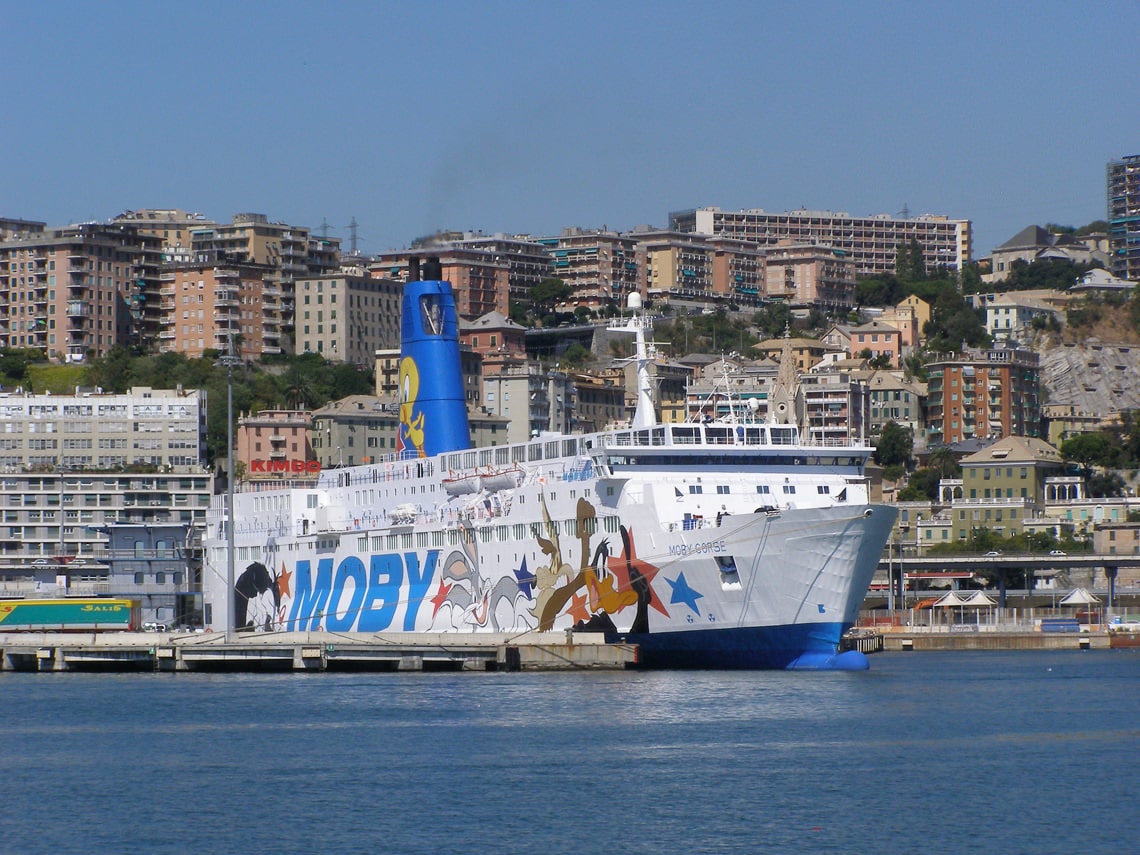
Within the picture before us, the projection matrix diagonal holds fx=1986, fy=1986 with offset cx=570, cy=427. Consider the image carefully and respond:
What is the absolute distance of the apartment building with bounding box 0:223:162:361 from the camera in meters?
128

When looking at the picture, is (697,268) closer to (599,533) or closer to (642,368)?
(642,368)

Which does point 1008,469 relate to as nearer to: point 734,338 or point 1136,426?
point 1136,426

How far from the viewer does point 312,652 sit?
5425 centimetres

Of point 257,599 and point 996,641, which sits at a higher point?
point 257,599

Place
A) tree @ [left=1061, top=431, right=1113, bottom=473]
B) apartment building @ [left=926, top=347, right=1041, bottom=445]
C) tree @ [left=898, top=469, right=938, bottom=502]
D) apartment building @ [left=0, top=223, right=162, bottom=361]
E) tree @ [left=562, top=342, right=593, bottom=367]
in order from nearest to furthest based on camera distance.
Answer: tree @ [left=898, top=469, right=938, bottom=502], tree @ [left=1061, top=431, right=1113, bottom=473], apartment building @ [left=926, top=347, right=1041, bottom=445], apartment building @ [left=0, top=223, right=162, bottom=361], tree @ [left=562, top=342, right=593, bottom=367]

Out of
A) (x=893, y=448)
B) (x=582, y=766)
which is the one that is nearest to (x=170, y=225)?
(x=893, y=448)

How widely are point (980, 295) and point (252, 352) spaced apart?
6447 centimetres

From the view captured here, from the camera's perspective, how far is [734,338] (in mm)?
147750

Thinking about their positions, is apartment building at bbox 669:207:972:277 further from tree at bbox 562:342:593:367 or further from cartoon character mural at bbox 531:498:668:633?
cartoon character mural at bbox 531:498:668:633

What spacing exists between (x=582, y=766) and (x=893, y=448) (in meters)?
89.4

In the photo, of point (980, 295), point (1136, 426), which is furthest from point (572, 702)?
point (980, 295)

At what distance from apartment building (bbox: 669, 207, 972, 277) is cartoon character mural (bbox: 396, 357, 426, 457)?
124 metres

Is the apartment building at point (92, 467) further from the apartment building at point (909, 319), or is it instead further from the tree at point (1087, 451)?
the apartment building at point (909, 319)

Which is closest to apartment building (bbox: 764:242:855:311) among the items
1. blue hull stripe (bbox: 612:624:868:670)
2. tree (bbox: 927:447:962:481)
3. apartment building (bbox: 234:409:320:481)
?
tree (bbox: 927:447:962:481)
